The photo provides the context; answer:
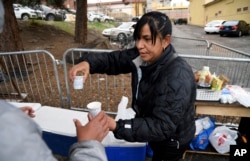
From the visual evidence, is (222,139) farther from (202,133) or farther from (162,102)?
(162,102)

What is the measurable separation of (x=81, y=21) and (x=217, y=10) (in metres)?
29.2

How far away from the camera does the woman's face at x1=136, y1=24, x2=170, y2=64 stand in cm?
158

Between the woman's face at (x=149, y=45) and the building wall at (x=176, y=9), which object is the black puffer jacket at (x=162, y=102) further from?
the building wall at (x=176, y=9)

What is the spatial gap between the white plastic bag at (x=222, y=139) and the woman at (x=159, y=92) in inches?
51.6

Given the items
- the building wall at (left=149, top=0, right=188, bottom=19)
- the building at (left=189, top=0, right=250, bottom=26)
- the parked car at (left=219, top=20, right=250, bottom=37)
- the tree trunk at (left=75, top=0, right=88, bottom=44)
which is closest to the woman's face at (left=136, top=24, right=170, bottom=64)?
the tree trunk at (left=75, top=0, right=88, bottom=44)

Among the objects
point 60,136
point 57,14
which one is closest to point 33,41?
point 60,136

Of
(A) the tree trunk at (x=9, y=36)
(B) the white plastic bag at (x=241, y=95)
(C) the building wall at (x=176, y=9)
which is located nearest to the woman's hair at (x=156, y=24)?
(B) the white plastic bag at (x=241, y=95)

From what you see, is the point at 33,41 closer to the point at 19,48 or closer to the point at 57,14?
the point at 19,48

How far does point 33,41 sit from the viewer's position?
1049cm

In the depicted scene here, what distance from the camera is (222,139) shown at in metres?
2.98

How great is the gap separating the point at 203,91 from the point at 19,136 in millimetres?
2496

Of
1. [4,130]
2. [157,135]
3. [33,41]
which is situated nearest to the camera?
[4,130]

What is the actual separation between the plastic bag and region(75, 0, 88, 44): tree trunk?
7518mm

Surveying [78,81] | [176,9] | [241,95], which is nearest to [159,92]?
[78,81]
